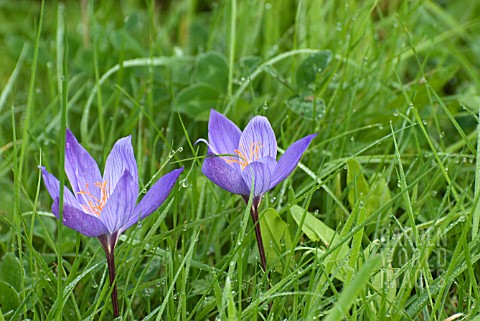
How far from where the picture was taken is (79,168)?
1297 millimetres

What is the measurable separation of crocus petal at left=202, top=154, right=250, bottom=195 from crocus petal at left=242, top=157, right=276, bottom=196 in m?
0.01

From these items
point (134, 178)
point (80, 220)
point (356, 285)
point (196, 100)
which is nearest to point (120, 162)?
point (134, 178)

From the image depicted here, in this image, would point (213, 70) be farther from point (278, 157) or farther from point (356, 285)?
point (356, 285)

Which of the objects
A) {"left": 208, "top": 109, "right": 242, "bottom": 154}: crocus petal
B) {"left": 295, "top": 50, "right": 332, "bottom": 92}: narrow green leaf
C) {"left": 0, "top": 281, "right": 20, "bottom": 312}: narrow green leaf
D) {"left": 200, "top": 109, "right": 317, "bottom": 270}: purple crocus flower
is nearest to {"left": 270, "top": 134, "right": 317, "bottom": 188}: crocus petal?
→ {"left": 200, "top": 109, "right": 317, "bottom": 270}: purple crocus flower

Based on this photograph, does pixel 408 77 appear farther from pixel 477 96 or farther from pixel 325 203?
pixel 325 203

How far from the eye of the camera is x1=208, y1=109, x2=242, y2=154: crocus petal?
1.34 metres

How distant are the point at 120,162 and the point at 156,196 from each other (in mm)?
138

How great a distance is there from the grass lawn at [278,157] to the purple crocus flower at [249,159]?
0.19 ft

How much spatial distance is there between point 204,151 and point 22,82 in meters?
0.87

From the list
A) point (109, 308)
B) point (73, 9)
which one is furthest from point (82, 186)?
point (73, 9)

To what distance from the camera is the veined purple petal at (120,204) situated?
1146 mm

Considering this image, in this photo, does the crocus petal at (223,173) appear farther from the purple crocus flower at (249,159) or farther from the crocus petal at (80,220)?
the crocus petal at (80,220)

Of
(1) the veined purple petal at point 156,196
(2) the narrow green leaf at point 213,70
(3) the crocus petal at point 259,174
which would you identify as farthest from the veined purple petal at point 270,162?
(2) the narrow green leaf at point 213,70

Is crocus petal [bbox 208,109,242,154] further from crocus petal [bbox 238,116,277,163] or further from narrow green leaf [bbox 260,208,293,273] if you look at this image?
narrow green leaf [bbox 260,208,293,273]
